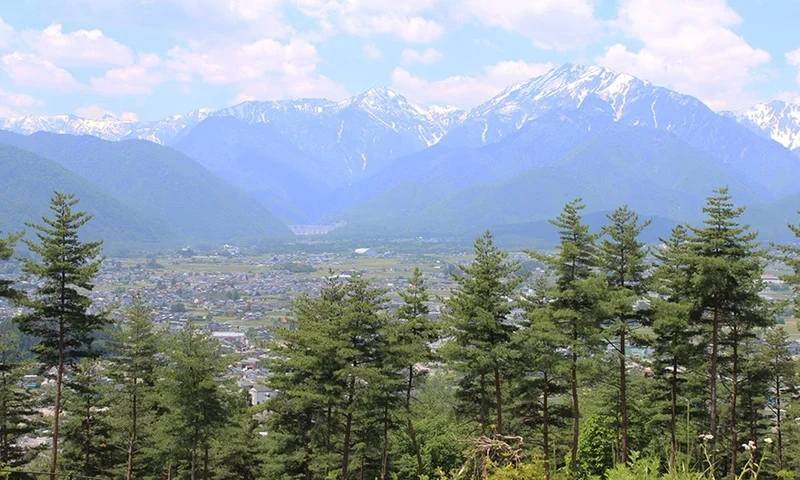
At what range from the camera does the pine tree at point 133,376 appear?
2523cm

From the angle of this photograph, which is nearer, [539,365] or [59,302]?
[539,365]

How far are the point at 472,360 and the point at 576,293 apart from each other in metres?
3.69

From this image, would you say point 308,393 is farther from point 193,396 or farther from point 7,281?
point 7,281

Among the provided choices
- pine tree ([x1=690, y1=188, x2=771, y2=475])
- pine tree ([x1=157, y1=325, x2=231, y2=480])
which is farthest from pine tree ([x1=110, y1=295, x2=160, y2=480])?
pine tree ([x1=690, y1=188, x2=771, y2=475])

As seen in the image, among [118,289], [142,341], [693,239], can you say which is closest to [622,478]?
[693,239]

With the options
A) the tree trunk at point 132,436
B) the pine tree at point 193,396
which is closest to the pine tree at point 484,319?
the pine tree at point 193,396

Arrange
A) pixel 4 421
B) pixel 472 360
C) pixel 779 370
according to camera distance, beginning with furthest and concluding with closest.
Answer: pixel 4 421 → pixel 779 370 → pixel 472 360

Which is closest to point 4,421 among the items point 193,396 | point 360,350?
point 193,396

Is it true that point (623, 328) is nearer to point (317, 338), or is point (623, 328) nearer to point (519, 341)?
point (519, 341)

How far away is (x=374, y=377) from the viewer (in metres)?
20.1

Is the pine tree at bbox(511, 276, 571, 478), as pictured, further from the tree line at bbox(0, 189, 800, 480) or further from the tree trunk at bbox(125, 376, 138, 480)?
the tree trunk at bbox(125, 376, 138, 480)

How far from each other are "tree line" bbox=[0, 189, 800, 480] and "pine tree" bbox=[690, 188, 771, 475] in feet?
0.21

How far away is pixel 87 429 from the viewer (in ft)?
85.8

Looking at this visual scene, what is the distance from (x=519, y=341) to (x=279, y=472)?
9981 mm
